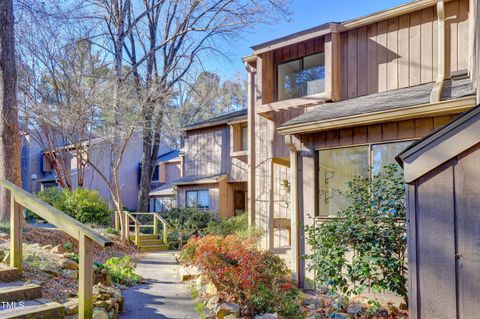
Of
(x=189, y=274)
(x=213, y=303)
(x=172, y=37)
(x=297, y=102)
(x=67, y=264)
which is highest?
(x=172, y=37)

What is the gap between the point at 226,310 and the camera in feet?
17.3

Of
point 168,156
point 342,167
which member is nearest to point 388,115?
point 342,167

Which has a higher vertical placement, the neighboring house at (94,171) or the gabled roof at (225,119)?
the gabled roof at (225,119)

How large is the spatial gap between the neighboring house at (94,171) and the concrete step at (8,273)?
19.4m

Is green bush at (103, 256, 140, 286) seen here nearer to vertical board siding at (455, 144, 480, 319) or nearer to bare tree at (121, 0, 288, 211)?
vertical board siding at (455, 144, 480, 319)

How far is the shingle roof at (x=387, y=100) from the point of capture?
655 centimetres

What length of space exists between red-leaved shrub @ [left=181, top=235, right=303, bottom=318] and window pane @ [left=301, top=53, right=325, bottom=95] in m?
5.16

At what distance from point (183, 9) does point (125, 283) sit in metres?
15.6

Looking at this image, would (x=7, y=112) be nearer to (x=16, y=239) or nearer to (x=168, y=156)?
(x=16, y=239)

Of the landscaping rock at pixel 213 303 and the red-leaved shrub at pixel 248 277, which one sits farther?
the landscaping rock at pixel 213 303

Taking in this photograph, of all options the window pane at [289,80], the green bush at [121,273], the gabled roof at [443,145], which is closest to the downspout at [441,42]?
the window pane at [289,80]

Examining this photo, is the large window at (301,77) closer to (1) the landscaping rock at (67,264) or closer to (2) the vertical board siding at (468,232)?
(1) the landscaping rock at (67,264)

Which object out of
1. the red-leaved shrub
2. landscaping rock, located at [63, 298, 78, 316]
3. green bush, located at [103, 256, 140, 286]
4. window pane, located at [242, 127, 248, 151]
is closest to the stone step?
landscaping rock, located at [63, 298, 78, 316]

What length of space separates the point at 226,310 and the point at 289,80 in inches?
280
